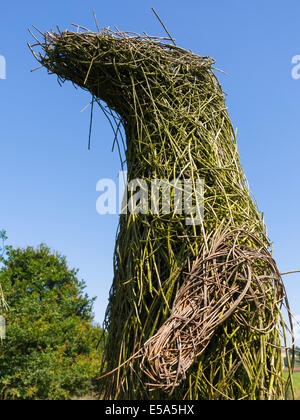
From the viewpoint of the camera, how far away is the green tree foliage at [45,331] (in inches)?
337

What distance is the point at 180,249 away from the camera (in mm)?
1906

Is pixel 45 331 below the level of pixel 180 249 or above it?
above

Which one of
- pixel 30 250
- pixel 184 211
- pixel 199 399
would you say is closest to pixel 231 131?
pixel 184 211

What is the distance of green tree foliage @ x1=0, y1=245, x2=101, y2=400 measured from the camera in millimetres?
8555

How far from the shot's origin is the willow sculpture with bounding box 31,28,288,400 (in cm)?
167

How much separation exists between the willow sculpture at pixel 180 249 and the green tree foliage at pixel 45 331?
6.10 metres

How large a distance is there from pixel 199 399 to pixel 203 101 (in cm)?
161

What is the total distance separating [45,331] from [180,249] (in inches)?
308

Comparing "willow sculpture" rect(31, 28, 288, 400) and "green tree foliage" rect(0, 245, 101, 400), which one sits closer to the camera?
"willow sculpture" rect(31, 28, 288, 400)

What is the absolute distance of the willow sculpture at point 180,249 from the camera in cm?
167

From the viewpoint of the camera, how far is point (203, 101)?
7.54ft

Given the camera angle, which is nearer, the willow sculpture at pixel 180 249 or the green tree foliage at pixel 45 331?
the willow sculpture at pixel 180 249

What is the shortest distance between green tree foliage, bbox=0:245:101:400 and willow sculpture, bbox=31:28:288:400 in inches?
240

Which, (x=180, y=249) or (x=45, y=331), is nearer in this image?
(x=180, y=249)
